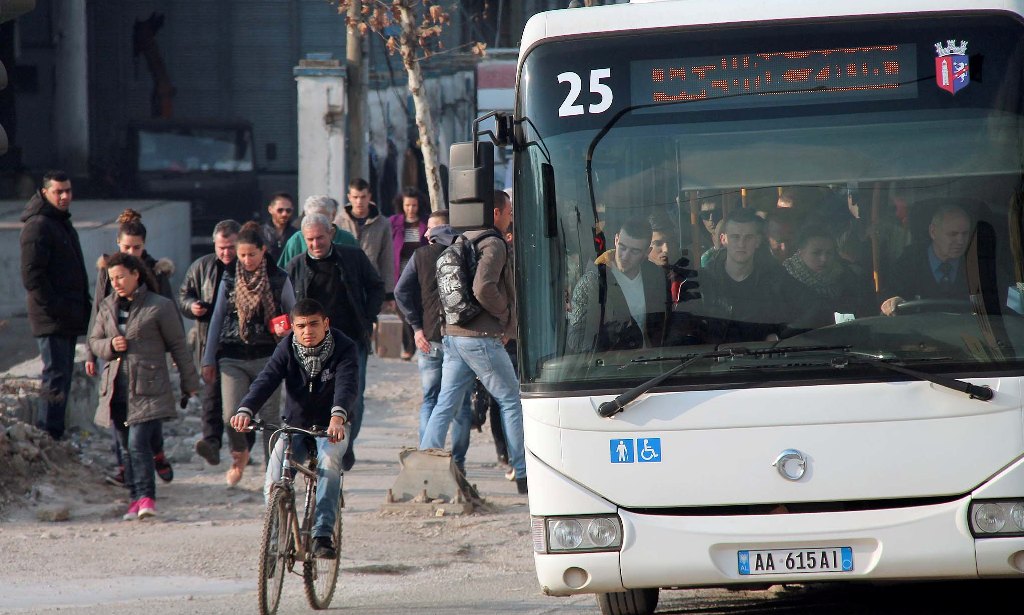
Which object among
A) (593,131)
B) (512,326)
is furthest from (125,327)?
(593,131)

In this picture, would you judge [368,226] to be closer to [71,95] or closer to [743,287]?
[743,287]

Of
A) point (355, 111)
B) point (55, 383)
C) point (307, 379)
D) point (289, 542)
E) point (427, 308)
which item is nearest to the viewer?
point (289, 542)

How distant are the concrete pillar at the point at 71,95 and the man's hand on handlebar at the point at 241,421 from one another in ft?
76.2

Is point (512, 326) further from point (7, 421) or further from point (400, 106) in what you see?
point (400, 106)

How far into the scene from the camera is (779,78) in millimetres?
5879

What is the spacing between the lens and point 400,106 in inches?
1002

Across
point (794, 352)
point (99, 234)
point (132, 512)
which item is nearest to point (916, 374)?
point (794, 352)

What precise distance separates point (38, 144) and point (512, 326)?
23.5 metres

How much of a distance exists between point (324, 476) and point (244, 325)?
2.81 meters

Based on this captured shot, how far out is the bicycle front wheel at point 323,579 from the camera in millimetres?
6848

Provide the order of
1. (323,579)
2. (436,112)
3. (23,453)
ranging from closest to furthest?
1. (323,579)
2. (23,453)
3. (436,112)

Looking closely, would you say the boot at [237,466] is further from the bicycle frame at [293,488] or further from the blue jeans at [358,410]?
the bicycle frame at [293,488]

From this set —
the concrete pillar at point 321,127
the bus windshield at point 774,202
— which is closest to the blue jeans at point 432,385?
the bus windshield at point 774,202

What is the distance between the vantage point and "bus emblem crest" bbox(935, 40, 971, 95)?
5750 mm
